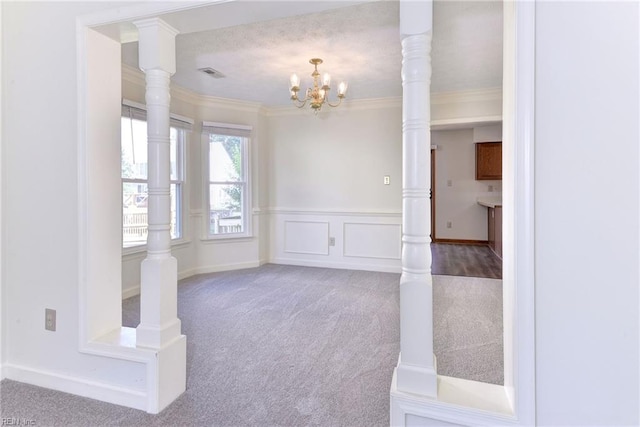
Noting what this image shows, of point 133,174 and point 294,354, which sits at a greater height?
point 133,174

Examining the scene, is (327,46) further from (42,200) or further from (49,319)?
(49,319)

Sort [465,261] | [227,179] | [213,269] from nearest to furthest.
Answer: [213,269] → [227,179] → [465,261]

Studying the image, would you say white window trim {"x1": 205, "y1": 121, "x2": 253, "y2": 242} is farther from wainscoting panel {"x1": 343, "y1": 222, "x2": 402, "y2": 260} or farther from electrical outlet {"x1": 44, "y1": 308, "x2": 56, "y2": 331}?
electrical outlet {"x1": 44, "y1": 308, "x2": 56, "y2": 331}

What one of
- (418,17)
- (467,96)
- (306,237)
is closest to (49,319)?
(418,17)

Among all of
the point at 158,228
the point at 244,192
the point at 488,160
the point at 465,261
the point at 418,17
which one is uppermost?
the point at 488,160

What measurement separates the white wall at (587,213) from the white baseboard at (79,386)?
1.75 m

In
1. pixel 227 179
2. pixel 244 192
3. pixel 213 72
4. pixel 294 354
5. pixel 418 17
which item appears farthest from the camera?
pixel 244 192

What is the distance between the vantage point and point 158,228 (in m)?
1.73

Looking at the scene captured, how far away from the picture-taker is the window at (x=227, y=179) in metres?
4.65

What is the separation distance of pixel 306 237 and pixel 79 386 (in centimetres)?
348

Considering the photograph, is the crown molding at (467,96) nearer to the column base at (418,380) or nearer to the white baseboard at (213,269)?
the white baseboard at (213,269)

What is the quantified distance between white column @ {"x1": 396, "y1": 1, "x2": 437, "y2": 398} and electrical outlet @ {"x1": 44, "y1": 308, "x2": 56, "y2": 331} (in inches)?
71.6

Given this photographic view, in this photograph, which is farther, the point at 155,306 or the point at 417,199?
the point at 155,306

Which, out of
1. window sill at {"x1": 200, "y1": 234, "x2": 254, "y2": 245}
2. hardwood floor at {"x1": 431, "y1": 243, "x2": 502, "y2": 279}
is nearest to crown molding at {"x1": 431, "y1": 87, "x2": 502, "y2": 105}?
hardwood floor at {"x1": 431, "y1": 243, "x2": 502, "y2": 279}
